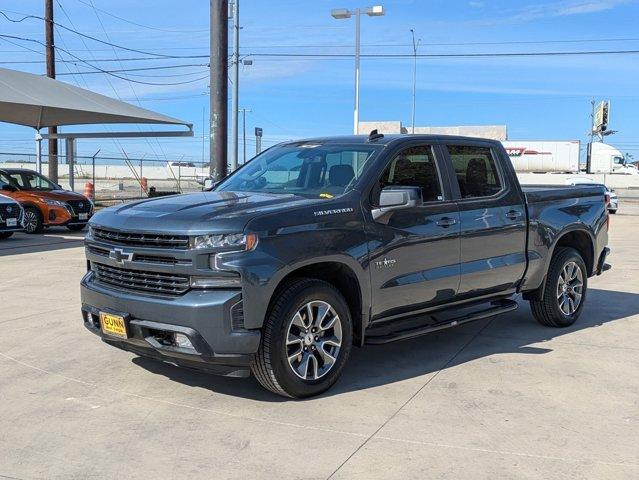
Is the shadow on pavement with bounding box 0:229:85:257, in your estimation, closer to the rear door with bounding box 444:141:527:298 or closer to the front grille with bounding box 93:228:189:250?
the front grille with bounding box 93:228:189:250

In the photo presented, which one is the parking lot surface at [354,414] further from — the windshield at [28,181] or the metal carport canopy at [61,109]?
the metal carport canopy at [61,109]

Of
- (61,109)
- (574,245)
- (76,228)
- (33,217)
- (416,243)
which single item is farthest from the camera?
(61,109)

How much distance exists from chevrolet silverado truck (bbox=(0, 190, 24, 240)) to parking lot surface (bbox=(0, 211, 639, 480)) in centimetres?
857

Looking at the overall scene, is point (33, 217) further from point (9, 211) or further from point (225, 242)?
point (225, 242)

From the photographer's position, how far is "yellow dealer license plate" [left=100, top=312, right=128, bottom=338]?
15.1 ft

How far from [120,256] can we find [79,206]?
1404 cm

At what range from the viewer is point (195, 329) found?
4.27 meters

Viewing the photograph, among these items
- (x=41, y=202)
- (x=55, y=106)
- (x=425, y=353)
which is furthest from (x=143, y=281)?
(x=55, y=106)

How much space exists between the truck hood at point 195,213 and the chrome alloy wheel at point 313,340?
0.77 meters

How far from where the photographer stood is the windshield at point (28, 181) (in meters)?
17.7

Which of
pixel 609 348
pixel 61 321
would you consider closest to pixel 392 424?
pixel 609 348

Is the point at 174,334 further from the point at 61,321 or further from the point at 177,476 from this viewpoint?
the point at 61,321

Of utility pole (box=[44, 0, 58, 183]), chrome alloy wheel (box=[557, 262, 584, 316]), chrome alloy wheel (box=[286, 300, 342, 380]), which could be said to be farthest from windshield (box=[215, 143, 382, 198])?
utility pole (box=[44, 0, 58, 183])

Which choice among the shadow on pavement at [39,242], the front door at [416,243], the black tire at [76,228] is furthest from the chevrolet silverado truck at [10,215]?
the front door at [416,243]
